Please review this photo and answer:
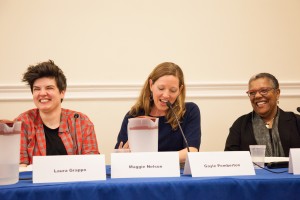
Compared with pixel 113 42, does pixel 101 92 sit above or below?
below

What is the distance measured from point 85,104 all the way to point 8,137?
1.71 m

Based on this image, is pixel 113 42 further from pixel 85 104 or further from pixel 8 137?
pixel 8 137

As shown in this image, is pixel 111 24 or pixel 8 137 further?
pixel 111 24

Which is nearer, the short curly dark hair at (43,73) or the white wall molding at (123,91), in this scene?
the short curly dark hair at (43,73)

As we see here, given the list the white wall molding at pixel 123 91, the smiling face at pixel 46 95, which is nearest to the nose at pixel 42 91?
the smiling face at pixel 46 95

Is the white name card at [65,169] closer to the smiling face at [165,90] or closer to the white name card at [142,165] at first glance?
the white name card at [142,165]

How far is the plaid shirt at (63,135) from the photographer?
1.74 metres

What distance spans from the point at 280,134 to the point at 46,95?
1420 millimetres

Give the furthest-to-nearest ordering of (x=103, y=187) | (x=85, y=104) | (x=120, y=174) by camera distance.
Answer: (x=85, y=104) < (x=120, y=174) < (x=103, y=187)

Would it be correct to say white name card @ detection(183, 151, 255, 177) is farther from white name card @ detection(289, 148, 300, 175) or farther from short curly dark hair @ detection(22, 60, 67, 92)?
short curly dark hair @ detection(22, 60, 67, 92)

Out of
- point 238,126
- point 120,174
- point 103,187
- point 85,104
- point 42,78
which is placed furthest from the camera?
point 85,104

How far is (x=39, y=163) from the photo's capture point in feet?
3.03

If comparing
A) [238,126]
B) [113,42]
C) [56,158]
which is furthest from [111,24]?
[56,158]

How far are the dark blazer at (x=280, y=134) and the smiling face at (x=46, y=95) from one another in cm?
109
